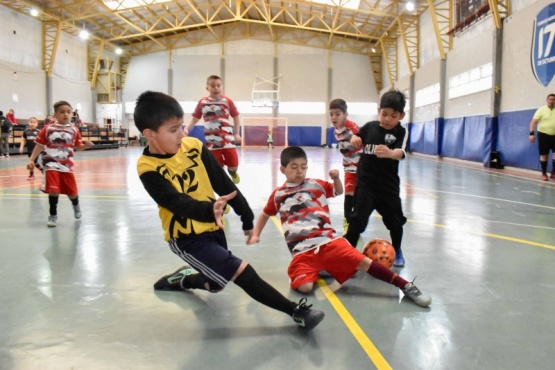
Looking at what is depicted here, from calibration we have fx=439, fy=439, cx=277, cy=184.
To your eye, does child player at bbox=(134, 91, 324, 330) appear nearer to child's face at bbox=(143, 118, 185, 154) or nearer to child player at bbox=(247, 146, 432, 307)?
child's face at bbox=(143, 118, 185, 154)

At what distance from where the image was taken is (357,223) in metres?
3.65

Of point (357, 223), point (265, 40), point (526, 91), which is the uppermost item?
point (265, 40)

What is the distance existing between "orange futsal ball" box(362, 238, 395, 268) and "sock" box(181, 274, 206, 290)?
1350 mm

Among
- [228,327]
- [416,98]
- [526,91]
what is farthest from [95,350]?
[416,98]

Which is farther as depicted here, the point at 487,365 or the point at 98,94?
the point at 98,94

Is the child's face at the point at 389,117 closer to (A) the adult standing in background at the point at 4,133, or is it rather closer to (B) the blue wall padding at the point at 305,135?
(A) the adult standing in background at the point at 4,133

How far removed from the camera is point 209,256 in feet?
7.92

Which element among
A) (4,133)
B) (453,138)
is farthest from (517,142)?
(4,133)

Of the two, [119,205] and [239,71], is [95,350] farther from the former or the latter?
[239,71]

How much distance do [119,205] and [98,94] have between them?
28551mm

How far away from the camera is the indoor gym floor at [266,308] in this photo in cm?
208

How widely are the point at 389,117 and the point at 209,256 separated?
2.02m

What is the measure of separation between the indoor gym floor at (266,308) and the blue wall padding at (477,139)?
10919 mm

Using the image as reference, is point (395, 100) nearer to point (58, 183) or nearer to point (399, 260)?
point (399, 260)
